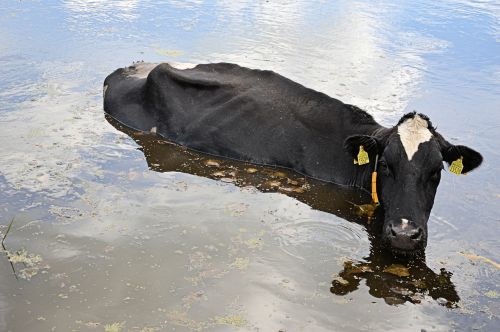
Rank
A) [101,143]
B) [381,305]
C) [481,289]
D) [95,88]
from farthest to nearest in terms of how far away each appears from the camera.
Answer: [95,88]
[101,143]
[481,289]
[381,305]

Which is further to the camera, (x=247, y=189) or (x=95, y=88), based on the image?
(x=95, y=88)

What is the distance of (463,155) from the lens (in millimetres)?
7047

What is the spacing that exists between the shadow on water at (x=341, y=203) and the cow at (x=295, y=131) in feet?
0.47

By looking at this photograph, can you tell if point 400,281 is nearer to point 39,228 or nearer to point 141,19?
point 39,228

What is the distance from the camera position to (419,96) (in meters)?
11.0

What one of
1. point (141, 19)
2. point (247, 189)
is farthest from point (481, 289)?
point (141, 19)

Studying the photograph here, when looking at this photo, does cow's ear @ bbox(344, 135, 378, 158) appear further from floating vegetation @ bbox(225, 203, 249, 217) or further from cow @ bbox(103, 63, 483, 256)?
floating vegetation @ bbox(225, 203, 249, 217)

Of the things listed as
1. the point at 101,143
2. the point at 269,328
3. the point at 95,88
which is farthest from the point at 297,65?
the point at 269,328

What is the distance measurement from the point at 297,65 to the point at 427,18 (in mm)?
6340

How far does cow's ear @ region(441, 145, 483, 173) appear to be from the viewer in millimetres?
6996

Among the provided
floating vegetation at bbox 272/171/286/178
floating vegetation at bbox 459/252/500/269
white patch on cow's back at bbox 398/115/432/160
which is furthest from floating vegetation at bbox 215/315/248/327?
floating vegetation at bbox 272/171/286/178

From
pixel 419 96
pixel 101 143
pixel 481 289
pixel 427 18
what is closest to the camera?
pixel 481 289

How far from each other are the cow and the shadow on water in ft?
0.47

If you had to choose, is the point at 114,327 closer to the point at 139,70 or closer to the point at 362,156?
the point at 362,156
